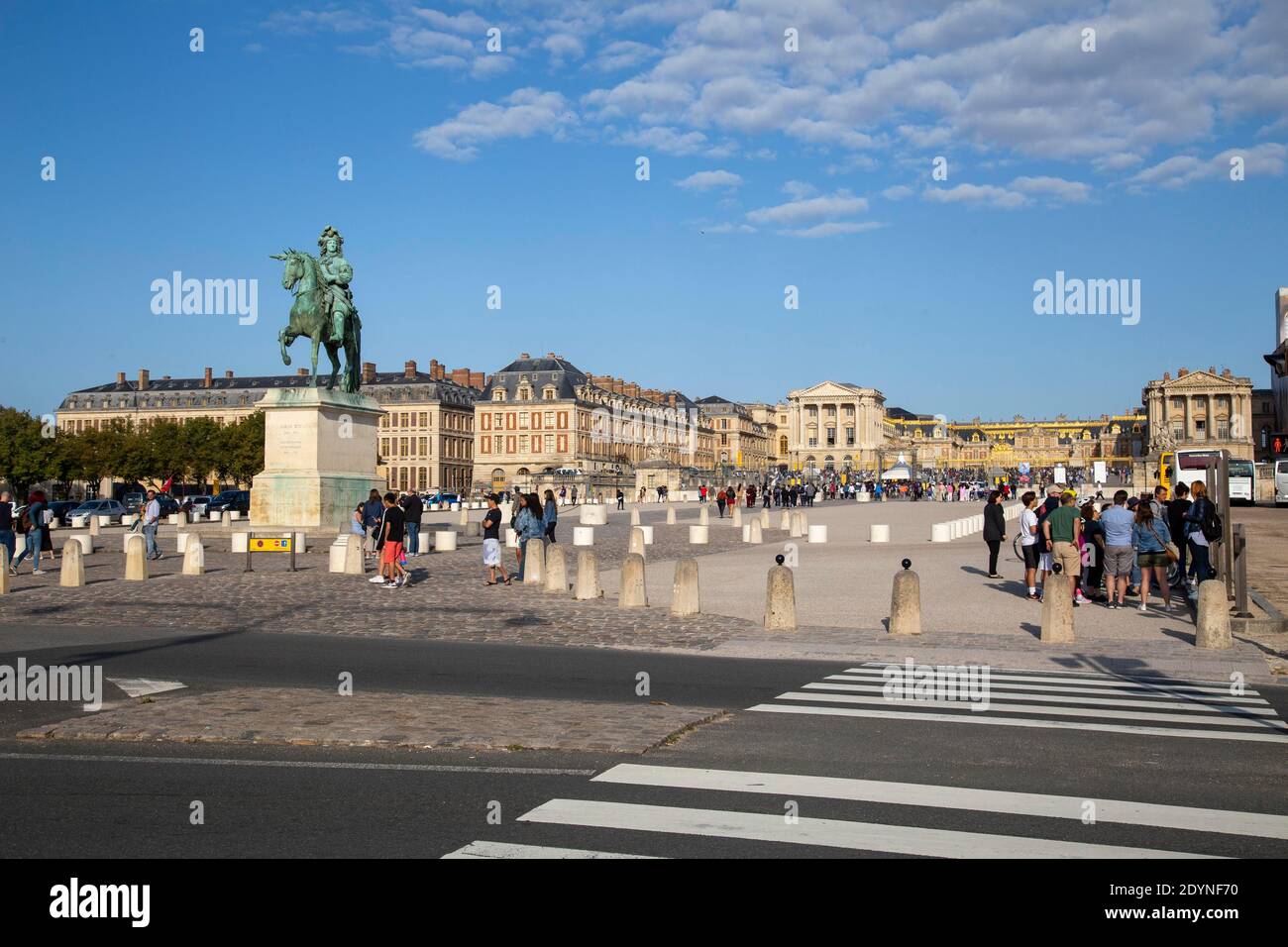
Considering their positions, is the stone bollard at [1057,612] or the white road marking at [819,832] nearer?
the white road marking at [819,832]

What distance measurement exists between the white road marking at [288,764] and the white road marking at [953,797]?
0.59 m

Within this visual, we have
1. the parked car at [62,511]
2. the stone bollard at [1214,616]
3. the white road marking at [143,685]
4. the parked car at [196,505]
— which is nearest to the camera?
Result: the white road marking at [143,685]

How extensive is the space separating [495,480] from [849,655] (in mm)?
130622

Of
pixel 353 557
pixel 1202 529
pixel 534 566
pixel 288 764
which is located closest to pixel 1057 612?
pixel 1202 529

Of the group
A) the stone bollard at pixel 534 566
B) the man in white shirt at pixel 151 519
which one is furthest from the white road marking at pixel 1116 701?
the man in white shirt at pixel 151 519

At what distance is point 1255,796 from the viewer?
7.88 m

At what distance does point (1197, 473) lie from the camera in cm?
6900

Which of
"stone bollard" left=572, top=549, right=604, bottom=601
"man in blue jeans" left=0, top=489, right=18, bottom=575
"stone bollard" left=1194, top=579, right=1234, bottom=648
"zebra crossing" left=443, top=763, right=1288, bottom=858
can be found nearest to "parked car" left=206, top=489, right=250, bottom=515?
"man in blue jeans" left=0, top=489, right=18, bottom=575

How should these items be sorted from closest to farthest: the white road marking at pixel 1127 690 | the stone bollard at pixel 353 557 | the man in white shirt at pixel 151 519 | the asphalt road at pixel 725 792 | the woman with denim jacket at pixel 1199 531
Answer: the asphalt road at pixel 725 792 → the white road marking at pixel 1127 690 → the woman with denim jacket at pixel 1199 531 → the stone bollard at pixel 353 557 → the man in white shirt at pixel 151 519

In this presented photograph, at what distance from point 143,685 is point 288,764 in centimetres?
434

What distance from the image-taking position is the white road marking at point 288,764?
8.65m

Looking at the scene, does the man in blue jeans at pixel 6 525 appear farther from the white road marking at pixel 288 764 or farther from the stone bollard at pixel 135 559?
the white road marking at pixel 288 764

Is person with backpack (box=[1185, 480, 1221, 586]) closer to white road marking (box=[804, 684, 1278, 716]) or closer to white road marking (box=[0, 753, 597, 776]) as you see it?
white road marking (box=[804, 684, 1278, 716])
